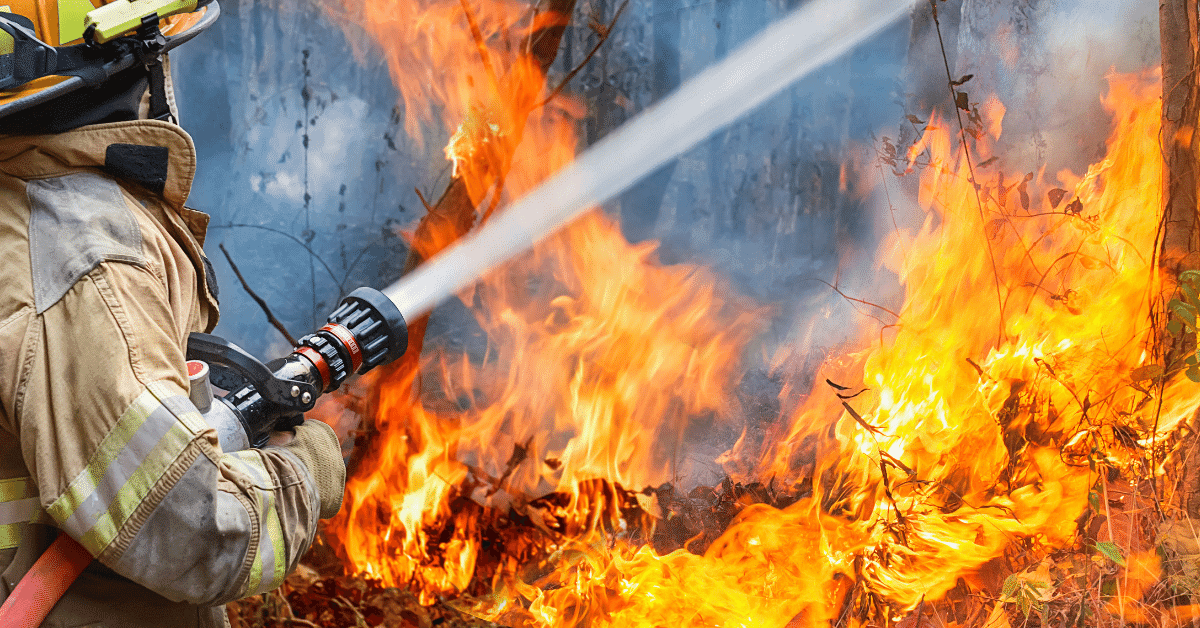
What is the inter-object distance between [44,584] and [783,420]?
3256 mm

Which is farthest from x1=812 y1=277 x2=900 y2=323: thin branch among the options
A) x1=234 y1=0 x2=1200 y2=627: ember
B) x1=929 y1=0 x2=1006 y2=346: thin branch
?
x1=929 y1=0 x2=1006 y2=346: thin branch

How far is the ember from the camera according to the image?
3412 millimetres

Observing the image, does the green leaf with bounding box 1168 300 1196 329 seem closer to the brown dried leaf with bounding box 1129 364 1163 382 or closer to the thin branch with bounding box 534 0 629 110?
the brown dried leaf with bounding box 1129 364 1163 382

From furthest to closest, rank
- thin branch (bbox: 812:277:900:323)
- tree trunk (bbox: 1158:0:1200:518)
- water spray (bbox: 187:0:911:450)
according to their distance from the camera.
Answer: water spray (bbox: 187:0:911:450)
thin branch (bbox: 812:277:900:323)
tree trunk (bbox: 1158:0:1200:518)

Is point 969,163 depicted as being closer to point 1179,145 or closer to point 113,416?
point 1179,145

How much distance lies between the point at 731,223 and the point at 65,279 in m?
3.26

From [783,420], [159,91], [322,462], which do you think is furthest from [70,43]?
[783,420]

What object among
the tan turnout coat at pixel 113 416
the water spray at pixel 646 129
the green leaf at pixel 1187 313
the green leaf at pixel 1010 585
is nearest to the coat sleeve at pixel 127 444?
the tan turnout coat at pixel 113 416

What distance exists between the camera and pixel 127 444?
4.78 feet

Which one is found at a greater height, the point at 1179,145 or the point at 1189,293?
the point at 1179,145

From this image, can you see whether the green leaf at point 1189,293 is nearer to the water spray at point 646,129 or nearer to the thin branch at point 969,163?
the thin branch at point 969,163

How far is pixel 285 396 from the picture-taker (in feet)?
6.24

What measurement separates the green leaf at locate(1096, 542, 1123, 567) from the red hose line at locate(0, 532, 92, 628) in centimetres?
356

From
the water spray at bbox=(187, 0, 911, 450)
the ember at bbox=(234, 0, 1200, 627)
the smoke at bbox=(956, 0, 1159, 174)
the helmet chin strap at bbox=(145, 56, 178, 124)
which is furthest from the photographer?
the water spray at bbox=(187, 0, 911, 450)
